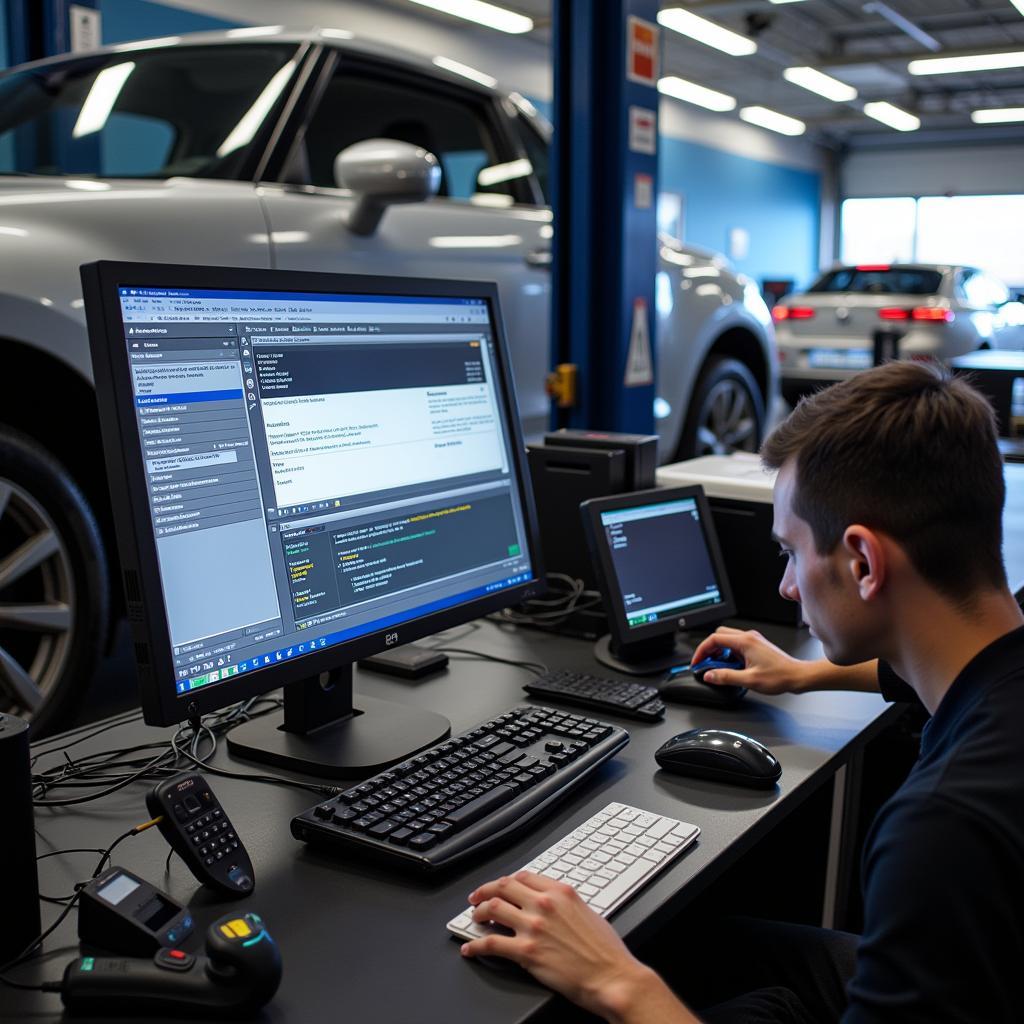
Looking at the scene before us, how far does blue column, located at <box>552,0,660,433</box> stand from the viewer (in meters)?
3.46

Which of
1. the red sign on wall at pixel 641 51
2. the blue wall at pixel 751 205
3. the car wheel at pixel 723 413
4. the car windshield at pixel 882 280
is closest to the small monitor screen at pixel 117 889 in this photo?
the red sign on wall at pixel 641 51

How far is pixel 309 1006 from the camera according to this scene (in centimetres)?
90

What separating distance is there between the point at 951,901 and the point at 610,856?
1.22 ft

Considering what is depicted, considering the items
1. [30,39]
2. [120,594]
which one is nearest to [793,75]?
[30,39]

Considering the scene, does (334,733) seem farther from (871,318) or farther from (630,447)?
(871,318)

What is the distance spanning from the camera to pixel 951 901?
844mm

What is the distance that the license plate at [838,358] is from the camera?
10.2 m

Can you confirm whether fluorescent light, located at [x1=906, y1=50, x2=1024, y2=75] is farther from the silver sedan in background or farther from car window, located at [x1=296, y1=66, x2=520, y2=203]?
car window, located at [x1=296, y1=66, x2=520, y2=203]

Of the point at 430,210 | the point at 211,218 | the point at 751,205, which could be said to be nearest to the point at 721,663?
the point at 211,218

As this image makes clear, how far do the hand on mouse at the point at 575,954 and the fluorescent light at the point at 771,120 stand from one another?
15.6 metres

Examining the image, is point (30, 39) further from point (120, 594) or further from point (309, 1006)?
point (309, 1006)

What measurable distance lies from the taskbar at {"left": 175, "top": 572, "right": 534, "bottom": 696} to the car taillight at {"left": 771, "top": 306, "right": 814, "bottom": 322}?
943cm

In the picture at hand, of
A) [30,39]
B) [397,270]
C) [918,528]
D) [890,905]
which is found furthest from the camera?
[30,39]

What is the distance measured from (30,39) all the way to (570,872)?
4.76 m
